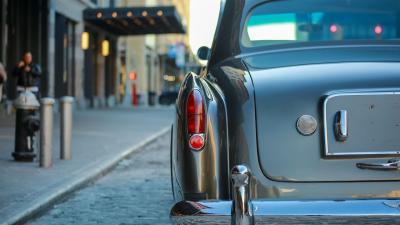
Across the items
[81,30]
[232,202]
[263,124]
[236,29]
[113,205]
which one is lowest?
[113,205]

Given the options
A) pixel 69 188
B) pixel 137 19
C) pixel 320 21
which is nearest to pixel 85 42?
pixel 137 19

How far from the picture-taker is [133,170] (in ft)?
29.9

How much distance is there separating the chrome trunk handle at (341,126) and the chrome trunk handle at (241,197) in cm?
54

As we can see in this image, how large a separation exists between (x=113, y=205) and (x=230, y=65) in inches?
117

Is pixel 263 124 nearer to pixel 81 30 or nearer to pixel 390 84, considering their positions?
pixel 390 84

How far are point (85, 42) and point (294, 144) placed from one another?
24825 millimetres

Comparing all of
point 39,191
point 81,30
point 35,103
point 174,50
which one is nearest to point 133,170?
point 35,103

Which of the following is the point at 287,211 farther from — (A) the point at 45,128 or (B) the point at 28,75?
(B) the point at 28,75

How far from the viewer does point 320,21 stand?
4.20 meters

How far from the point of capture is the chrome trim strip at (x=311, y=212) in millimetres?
2932

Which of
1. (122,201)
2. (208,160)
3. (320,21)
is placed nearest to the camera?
(208,160)

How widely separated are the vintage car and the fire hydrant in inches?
222

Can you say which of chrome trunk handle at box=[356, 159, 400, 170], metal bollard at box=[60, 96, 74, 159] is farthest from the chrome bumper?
metal bollard at box=[60, 96, 74, 159]

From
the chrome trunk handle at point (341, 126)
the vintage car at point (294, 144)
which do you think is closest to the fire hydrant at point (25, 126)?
the vintage car at point (294, 144)
